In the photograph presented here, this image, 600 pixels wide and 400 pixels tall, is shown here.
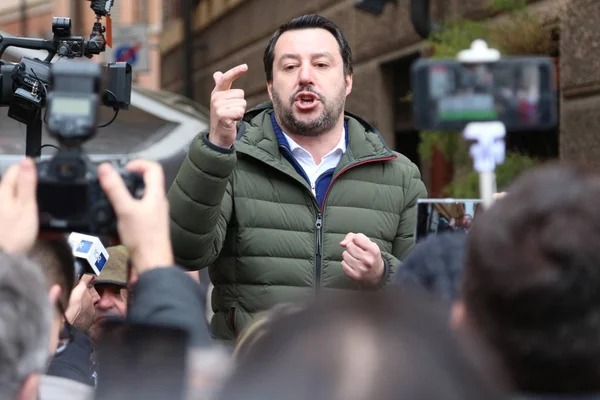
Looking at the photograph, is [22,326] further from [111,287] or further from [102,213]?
[111,287]

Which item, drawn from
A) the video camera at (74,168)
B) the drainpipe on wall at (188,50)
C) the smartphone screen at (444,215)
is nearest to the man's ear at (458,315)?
the video camera at (74,168)

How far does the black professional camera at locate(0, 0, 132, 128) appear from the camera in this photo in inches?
157

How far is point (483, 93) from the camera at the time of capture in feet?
6.31

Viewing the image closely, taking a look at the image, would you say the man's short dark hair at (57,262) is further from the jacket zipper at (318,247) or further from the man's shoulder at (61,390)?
the jacket zipper at (318,247)

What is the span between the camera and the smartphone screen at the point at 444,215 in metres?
2.74

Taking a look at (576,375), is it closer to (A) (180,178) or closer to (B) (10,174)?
(B) (10,174)

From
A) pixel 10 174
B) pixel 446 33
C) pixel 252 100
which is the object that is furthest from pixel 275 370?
pixel 252 100

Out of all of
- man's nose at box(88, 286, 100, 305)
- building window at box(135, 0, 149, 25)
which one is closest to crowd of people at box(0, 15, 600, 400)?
man's nose at box(88, 286, 100, 305)

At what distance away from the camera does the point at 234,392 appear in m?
1.21

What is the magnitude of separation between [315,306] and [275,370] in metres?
0.09

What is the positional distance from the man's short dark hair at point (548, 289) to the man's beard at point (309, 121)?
2.19m

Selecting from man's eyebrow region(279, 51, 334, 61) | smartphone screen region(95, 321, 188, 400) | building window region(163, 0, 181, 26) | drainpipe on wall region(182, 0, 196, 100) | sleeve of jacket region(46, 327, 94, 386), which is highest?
building window region(163, 0, 181, 26)

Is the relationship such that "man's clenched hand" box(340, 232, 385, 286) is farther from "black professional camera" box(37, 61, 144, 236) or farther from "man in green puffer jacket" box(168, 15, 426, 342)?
"black professional camera" box(37, 61, 144, 236)

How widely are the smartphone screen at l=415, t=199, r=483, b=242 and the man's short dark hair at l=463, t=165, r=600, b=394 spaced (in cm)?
128
